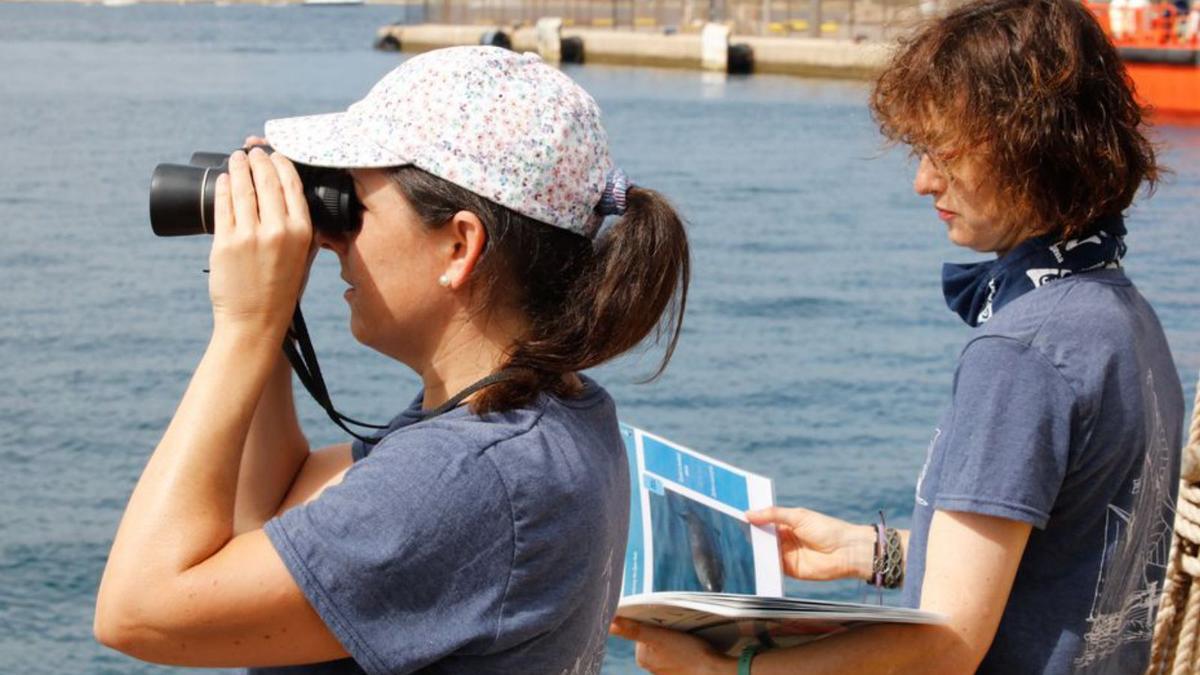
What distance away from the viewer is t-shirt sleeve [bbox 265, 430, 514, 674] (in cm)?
163

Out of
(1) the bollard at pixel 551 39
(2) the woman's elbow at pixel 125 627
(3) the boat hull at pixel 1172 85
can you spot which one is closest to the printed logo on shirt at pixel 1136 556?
(2) the woman's elbow at pixel 125 627

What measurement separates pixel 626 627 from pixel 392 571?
26.0 inches

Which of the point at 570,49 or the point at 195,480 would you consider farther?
the point at 570,49

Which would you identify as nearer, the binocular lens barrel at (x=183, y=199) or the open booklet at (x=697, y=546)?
the binocular lens barrel at (x=183, y=199)

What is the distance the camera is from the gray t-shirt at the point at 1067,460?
1.96m

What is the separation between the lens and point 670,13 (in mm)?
54750

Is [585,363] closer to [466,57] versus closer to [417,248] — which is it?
[417,248]

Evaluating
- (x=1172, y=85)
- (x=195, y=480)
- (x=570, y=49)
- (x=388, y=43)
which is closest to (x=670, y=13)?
(x=388, y=43)

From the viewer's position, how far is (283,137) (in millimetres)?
1845

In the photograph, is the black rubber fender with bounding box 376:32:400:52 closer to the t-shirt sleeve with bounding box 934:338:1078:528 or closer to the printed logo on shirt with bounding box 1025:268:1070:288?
the printed logo on shirt with bounding box 1025:268:1070:288

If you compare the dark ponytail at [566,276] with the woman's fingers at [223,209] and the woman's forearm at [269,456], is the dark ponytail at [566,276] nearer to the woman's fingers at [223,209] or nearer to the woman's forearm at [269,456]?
the woman's fingers at [223,209]

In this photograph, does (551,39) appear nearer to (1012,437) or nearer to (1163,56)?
(1163,56)

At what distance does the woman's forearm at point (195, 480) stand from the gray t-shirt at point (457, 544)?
8 cm

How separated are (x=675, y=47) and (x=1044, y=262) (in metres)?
42.5
